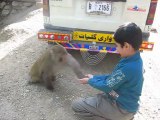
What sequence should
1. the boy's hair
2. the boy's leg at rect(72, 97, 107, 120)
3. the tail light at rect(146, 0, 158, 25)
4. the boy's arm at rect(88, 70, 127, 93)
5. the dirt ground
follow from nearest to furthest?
the boy's hair → the boy's arm at rect(88, 70, 127, 93) → the boy's leg at rect(72, 97, 107, 120) → the dirt ground → the tail light at rect(146, 0, 158, 25)

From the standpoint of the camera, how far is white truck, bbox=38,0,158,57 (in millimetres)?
5371

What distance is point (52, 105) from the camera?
4.62 meters

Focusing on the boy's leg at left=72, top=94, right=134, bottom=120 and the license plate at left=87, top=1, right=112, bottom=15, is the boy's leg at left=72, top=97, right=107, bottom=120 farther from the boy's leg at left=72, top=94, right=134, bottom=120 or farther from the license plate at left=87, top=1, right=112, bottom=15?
the license plate at left=87, top=1, right=112, bottom=15

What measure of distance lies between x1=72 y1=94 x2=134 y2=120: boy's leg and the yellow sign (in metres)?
1.74

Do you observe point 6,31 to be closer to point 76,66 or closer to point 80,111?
point 76,66

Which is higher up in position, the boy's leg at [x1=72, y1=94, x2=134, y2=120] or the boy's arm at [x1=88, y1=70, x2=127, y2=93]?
the boy's arm at [x1=88, y1=70, x2=127, y2=93]

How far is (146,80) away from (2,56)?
308cm

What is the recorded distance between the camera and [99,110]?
3.92 meters

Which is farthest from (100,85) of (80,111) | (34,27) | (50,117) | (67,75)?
(34,27)

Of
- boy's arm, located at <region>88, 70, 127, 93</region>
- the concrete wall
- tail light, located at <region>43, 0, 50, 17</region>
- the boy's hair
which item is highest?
the boy's hair

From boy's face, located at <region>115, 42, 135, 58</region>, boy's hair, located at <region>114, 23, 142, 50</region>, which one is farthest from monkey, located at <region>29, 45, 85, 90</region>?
boy's hair, located at <region>114, 23, 142, 50</region>

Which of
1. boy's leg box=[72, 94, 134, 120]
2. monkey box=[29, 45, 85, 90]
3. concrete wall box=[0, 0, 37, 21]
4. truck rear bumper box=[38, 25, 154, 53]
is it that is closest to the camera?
boy's leg box=[72, 94, 134, 120]

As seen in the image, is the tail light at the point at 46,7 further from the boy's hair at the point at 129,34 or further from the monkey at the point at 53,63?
the boy's hair at the point at 129,34

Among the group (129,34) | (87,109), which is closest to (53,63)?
(87,109)
